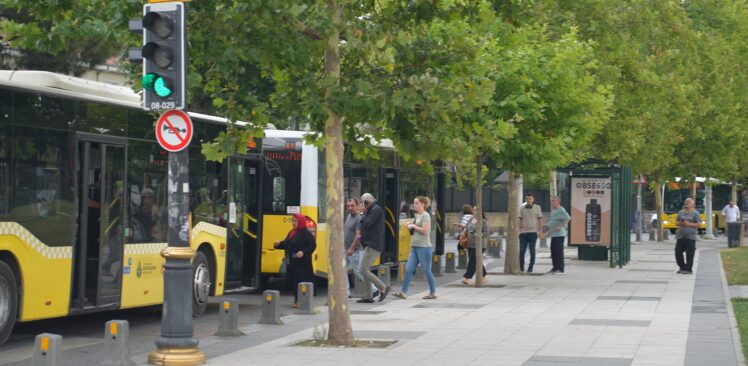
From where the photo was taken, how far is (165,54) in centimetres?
1220

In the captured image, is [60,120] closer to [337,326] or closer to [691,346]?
[337,326]

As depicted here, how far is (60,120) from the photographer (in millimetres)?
14695

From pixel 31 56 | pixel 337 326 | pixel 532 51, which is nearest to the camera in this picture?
pixel 337 326

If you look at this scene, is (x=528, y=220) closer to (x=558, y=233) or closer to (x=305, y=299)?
(x=558, y=233)

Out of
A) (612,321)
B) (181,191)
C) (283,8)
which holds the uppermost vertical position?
(283,8)

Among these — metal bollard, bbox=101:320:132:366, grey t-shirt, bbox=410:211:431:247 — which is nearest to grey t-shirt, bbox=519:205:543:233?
grey t-shirt, bbox=410:211:431:247

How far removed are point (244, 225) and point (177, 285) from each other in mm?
8266

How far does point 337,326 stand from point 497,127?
28.3 ft

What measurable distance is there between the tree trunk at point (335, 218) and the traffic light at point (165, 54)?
2.35m

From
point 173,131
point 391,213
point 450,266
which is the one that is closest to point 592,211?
point 450,266

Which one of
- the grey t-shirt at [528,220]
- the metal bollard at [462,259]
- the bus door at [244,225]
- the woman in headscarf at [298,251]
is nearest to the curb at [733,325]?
the grey t-shirt at [528,220]

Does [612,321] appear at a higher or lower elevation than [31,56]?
lower

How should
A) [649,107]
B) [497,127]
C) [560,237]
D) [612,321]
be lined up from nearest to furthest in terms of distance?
[612,321] < [497,127] < [560,237] < [649,107]

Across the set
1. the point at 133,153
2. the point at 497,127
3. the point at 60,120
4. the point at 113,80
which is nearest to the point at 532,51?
the point at 497,127
